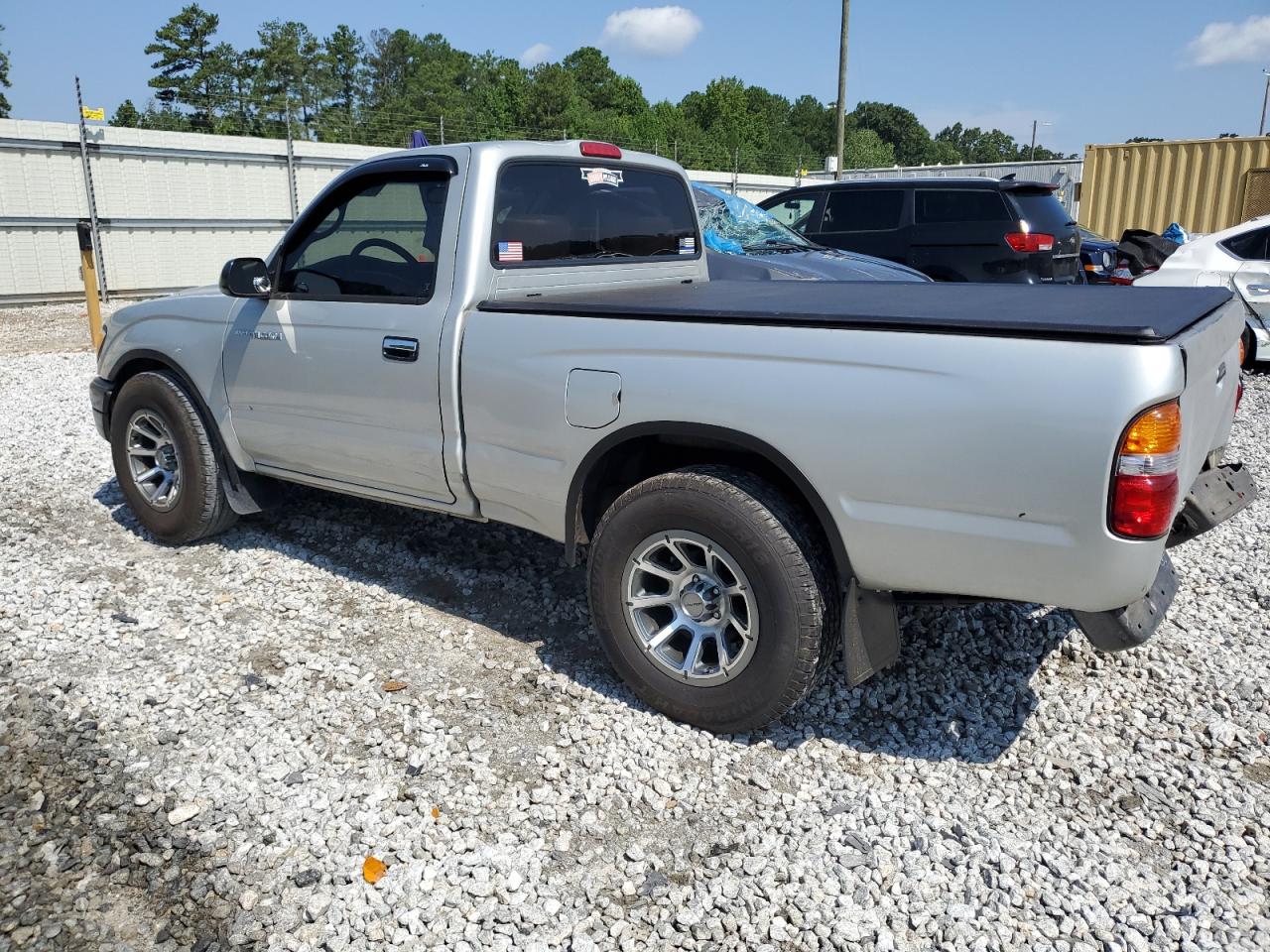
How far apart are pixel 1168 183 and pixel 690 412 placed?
18613 mm

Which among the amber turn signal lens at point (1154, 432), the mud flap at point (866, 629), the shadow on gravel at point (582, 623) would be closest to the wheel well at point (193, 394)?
the shadow on gravel at point (582, 623)

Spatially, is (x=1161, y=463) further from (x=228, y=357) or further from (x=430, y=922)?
(x=228, y=357)

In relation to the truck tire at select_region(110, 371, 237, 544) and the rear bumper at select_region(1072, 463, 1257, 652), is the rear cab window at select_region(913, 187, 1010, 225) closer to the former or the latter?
the rear bumper at select_region(1072, 463, 1257, 652)

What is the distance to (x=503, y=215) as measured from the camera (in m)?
3.92

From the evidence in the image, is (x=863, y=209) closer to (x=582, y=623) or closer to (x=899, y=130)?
(x=582, y=623)

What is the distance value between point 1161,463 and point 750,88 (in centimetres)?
10077

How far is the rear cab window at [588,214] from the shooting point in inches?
156

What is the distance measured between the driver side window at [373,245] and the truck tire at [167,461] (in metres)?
0.96

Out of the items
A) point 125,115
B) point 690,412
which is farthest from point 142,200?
point 125,115

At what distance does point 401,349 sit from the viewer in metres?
3.88

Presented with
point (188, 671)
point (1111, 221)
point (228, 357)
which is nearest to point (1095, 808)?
point (188, 671)

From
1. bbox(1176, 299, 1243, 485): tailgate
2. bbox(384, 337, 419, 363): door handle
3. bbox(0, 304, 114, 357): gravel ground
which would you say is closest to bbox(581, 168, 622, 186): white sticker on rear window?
bbox(384, 337, 419, 363): door handle

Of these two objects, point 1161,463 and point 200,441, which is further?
point 200,441

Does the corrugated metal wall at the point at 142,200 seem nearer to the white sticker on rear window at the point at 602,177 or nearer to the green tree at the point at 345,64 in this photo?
the white sticker on rear window at the point at 602,177
